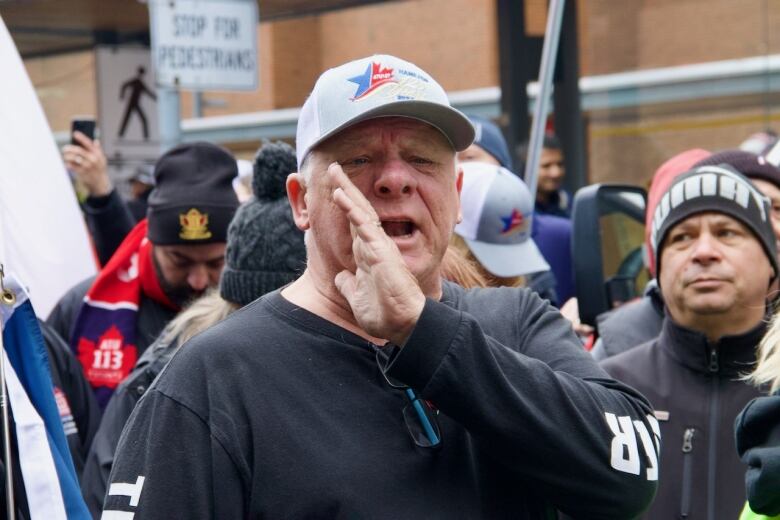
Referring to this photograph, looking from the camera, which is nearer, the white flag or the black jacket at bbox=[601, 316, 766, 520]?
the black jacket at bbox=[601, 316, 766, 520]

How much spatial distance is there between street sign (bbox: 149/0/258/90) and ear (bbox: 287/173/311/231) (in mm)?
5733

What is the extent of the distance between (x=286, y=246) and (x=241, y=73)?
205 inches

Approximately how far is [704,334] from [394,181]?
1948 millimetres

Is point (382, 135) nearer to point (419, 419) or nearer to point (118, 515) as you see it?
point (419, 419)

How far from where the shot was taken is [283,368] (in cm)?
221

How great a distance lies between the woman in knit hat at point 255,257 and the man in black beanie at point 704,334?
3.63ft

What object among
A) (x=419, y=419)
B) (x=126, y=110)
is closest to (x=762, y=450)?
(x=419, y=419)

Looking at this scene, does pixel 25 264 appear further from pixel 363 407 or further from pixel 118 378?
pixel 363 407

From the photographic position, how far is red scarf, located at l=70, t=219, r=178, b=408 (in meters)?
4.96

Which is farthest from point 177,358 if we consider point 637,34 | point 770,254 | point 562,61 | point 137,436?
point 637,34

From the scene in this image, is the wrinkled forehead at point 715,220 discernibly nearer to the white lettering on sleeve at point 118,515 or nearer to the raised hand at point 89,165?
the white lettering on sleeve at point 118,515

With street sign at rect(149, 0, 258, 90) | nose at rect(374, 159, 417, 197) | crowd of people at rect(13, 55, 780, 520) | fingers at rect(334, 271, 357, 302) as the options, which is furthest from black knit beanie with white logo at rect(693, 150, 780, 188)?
street sign at rect(149, 0, 258, 90)

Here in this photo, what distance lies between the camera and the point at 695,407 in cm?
383

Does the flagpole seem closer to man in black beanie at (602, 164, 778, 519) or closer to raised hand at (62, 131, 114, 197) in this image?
man in black beanie at (602, 164, 778, 519)
